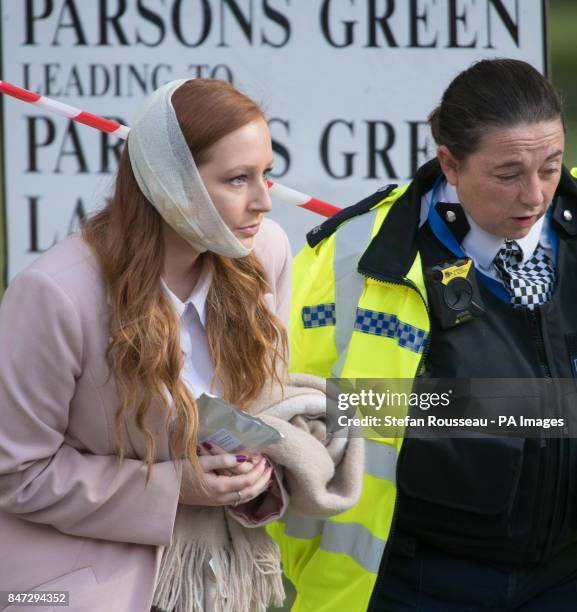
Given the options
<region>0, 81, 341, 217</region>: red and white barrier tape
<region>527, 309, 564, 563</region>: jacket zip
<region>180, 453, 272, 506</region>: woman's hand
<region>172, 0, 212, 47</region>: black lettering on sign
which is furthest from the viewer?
<region>172, 0, 212, 47</region>: black lettering on sign

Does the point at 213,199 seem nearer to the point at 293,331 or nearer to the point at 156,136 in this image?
the point at 156,136

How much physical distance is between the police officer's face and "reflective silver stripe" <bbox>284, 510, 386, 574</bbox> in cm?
70

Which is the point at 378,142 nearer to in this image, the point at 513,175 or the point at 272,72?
the point at 272,72

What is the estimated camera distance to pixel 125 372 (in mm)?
2299

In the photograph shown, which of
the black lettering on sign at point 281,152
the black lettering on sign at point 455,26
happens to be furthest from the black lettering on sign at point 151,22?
the black lettering on sign at point 455,26

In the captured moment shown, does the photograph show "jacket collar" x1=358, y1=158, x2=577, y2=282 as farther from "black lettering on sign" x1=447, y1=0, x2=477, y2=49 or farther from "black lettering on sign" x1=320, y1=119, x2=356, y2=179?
"black lettering on sign" x1=447, y1=0, x2=477, y2=49

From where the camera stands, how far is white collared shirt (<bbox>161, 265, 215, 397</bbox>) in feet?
8.00

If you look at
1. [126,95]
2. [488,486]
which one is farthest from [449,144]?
[126,95]

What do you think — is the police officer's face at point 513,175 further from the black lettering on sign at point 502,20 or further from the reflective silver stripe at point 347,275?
the black lettering on sign at point 502,20

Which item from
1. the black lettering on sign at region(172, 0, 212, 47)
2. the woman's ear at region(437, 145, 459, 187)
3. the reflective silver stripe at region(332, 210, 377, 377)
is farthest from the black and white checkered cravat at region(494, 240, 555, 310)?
the black lettering on sign at region(172, 0, 212, 47)

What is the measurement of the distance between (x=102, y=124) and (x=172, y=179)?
1393 millimetres

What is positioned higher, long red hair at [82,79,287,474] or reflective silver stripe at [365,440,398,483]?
long red hair at [82,79,287,474]

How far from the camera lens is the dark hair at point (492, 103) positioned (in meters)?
2.74

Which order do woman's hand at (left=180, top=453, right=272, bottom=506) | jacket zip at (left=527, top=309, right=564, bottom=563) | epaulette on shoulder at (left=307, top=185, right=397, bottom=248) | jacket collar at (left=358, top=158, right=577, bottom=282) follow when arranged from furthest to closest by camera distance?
epaulette on shoulder at (left=307, top=185, right=397, bottom=248)
jacket collar at (left=358, top=158, right=577, bottom=282)
jacket zip at (left=527, top=309, right=564, bottom=563)
woman's hand at (left=180, top=453, right=272, bottom=506)
